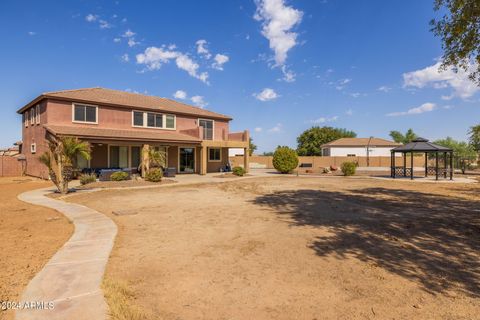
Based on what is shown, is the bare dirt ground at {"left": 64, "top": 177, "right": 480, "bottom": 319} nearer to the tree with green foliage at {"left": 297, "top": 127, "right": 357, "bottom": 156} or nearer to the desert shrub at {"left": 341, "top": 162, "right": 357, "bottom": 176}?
the desert shrub at {"left": 341, "top": 162, "right": 357, "bottom": 176}

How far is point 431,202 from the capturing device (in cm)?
1171

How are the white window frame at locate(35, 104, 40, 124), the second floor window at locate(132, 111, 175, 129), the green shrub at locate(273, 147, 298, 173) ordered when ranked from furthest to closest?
the green shrub at locate(273, 147, 298, 173) < the second floor window at locate(132, 111, 175, 129) < the white window frame at locate(35, 104, 40, 124)

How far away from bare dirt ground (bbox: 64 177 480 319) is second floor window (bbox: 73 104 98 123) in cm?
1491

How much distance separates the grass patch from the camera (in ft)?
11.1

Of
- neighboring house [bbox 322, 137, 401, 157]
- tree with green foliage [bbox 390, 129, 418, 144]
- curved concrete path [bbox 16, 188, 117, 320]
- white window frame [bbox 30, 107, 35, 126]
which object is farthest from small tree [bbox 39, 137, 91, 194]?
tree with green foliage [bbox 390, 129, 418, 144]

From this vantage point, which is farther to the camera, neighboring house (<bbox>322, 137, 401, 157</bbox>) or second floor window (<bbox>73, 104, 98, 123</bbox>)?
neighboring house (<bbox>322, 137, 401, 157</bbox>)

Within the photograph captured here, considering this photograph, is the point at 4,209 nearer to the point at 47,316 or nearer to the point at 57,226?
the point at 57,226

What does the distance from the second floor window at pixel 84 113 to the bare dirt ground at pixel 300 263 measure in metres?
14.9

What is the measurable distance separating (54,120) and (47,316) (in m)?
20.3

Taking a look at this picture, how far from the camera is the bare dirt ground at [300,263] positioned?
3.69 meters

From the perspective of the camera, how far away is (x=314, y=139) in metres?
72.9

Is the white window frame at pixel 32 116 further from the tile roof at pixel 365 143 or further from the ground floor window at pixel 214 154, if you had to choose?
the tile roof at pixel 365 143

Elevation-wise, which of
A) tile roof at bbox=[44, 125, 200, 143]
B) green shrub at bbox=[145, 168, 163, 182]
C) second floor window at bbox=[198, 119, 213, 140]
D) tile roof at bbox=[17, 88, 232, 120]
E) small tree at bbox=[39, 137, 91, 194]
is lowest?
green shrub at bbox=[145, 168, 163, 182]

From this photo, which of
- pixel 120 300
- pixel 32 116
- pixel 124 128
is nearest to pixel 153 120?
pixel 124 128
